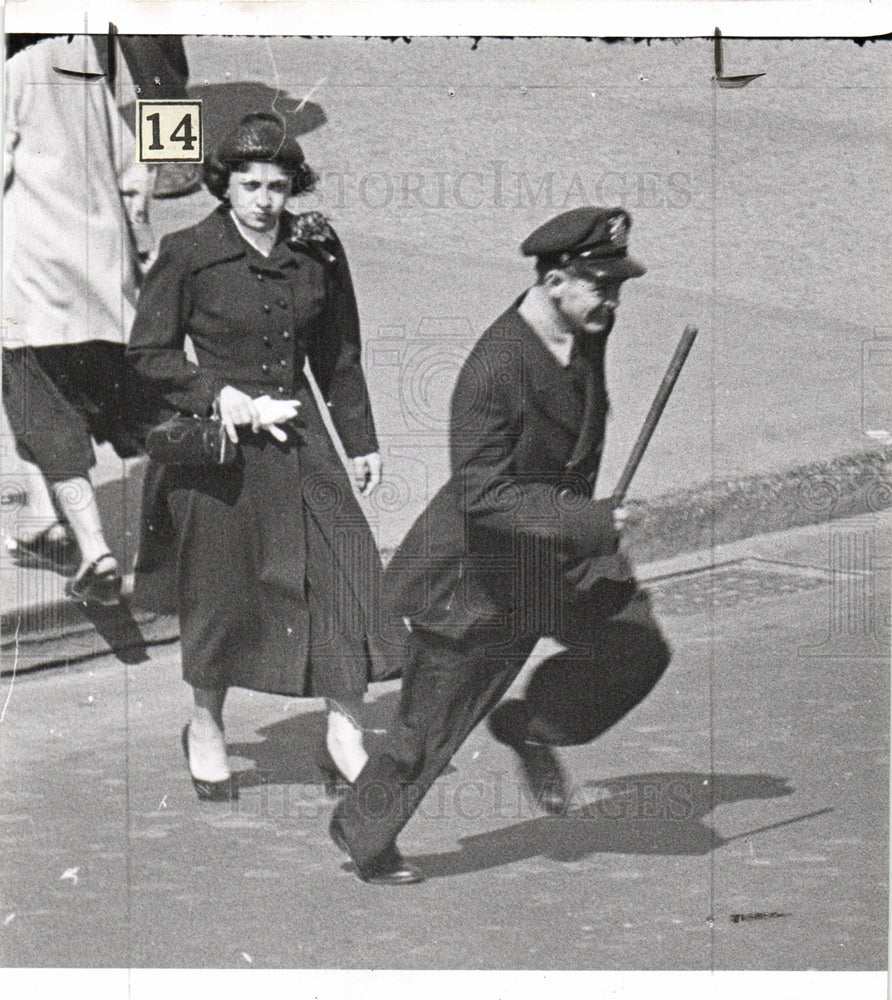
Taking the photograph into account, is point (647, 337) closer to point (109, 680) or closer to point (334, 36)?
point (334, 36)

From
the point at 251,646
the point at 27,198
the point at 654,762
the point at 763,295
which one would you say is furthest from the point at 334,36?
the point at 654,762

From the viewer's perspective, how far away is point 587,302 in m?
5.68

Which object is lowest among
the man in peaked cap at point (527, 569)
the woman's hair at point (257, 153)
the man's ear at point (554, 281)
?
the man in peaked cap at point (527, 569)

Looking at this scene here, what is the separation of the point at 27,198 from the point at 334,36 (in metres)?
1.06

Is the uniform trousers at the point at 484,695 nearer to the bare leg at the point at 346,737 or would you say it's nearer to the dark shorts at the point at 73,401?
the bare leg at the point at 346,737

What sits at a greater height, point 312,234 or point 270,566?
point 312,234

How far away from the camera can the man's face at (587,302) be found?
5.66m

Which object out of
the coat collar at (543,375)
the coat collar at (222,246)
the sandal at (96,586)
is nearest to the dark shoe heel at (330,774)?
the sandal at (96,586)

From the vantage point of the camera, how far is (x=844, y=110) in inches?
223

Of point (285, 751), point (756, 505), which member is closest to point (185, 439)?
point (285, 751)

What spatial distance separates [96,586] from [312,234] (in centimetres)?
127

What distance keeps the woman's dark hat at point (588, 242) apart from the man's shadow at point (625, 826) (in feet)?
5.18

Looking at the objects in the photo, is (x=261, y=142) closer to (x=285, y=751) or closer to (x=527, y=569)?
(x=527, y=569)

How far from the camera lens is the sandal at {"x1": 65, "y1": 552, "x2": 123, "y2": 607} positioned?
5691 millimetres
